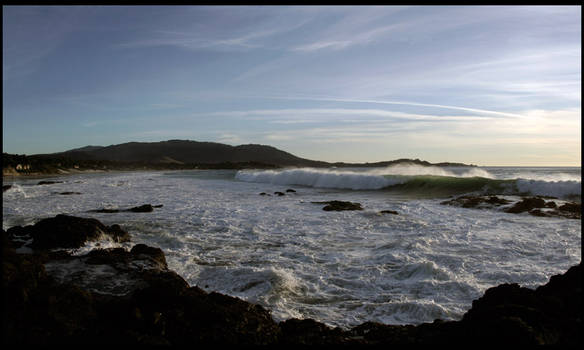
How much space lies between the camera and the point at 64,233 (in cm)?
629

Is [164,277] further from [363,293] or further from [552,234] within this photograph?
[552,234]

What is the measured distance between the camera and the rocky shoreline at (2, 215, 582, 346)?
2.68m

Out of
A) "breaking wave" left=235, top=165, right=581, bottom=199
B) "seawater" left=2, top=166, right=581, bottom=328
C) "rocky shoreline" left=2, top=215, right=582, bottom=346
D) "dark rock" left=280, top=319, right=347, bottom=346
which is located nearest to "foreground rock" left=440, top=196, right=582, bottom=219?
"seawater" left=2, top=166, right=581, bottom=328

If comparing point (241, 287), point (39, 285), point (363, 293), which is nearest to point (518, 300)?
point (363, 293)

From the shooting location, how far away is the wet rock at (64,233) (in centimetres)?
608

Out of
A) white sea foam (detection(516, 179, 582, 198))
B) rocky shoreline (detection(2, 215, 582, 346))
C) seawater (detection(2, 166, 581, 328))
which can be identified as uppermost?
white sea foam (detection(516, 179, 582, 198))

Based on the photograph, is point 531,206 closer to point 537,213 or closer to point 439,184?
point 537,213

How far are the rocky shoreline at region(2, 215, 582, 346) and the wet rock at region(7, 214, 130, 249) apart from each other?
90.5 inches

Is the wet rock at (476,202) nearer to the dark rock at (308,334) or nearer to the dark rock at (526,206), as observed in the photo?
the dark rock at (526,206)

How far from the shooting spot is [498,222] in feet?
33.4

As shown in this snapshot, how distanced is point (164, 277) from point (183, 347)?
64.4 inches

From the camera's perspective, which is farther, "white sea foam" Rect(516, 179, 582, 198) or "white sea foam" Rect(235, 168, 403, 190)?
"white sea foam" Rect(235, 168, 403, 190)

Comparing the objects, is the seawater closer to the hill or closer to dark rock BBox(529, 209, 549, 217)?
dark rock BBox(529, 209, 549, 217)

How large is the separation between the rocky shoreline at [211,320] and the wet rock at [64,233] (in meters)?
2.30
